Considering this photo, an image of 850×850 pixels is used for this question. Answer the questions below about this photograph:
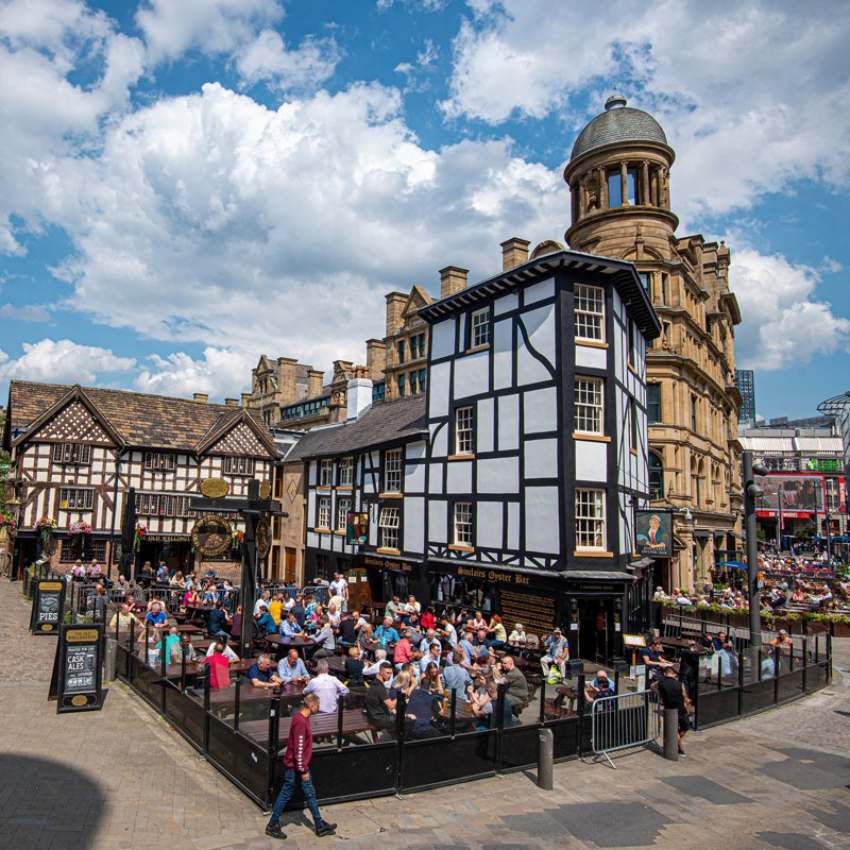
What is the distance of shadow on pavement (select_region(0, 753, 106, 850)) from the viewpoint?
7543 mm

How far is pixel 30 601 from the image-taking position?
2633 centimetres

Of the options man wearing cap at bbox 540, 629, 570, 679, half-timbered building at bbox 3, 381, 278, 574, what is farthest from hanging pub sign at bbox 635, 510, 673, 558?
half-timbered building at bbox 3, 381, 278, 574

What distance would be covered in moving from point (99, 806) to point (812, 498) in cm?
10202

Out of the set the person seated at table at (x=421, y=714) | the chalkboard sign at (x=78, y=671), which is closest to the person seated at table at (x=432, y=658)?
the person seated at table at (x=421, y=714)

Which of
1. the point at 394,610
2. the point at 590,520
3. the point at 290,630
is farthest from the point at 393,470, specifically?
the point at 290,630

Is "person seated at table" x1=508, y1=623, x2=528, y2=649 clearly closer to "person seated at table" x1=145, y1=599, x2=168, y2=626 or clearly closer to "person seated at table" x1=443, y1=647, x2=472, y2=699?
"person seated at table" x1=443, y1=647, x2=472, y2=699

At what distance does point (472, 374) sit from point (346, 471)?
10596 millimetres

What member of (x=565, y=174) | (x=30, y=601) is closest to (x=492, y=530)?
(x=30, y=601)

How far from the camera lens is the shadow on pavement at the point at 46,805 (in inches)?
297

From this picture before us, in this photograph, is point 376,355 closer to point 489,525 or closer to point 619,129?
point 619,129

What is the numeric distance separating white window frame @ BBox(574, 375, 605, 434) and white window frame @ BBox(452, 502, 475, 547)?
16.9 ft

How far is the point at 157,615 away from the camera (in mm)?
18234

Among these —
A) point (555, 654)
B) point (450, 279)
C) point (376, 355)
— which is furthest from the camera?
point (376, 355)

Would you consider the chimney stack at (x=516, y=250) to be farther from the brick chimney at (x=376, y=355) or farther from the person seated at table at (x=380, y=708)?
the person seated at table at (x=380, y=708)
